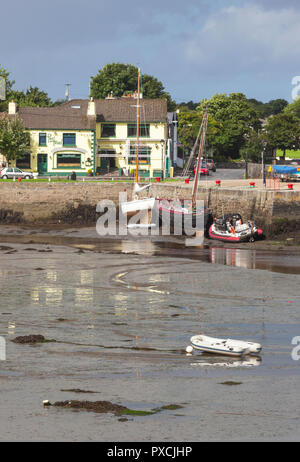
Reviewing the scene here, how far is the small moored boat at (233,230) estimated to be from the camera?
155ft

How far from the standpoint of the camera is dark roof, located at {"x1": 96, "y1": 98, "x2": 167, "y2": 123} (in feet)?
276

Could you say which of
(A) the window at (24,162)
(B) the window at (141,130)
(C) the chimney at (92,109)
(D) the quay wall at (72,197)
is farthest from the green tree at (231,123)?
(D) the quay wall at (72,197)

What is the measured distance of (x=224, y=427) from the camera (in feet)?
51.4

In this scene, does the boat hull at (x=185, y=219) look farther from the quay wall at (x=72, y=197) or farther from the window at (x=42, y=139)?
the window at (x=42, y=139)

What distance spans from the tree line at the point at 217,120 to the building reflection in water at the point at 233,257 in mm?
38274

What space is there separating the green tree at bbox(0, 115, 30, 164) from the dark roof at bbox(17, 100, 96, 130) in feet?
11.5

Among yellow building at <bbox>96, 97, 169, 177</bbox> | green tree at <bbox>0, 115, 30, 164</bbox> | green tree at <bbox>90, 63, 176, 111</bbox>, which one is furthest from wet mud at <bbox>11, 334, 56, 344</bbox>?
green tree at <bbox>90, 63, 176, 111</bbox>

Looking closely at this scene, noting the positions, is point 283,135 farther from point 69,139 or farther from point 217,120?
point 69,139

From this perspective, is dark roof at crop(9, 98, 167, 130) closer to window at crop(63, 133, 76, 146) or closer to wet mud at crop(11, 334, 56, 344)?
window at crop(63, 133, 76, 146)

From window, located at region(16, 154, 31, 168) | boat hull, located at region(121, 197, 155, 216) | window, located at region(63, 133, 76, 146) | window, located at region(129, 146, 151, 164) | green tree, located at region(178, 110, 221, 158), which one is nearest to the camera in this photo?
boat hull, located at region(121, 197, 155, 216)

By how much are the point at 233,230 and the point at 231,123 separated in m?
69.0

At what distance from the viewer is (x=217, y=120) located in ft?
395

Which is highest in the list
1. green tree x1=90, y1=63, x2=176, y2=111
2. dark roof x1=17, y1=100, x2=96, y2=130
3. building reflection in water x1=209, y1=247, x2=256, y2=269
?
green tree x1=90, y1=63, x2=176, y2=111
